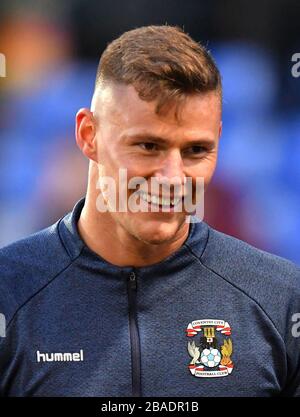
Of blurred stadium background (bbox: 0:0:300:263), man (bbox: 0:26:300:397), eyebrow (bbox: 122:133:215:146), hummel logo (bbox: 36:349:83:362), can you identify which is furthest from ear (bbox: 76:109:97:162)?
blurred stadium background (bbox: 0:0:300:263)

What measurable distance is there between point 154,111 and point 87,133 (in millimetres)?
235

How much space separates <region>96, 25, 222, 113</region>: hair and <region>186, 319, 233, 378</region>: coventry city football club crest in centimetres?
49

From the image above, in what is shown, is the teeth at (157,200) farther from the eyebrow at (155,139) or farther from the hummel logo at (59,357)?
the hummel logo at (59,357)

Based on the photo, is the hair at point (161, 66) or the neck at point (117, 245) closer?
the hair at point (161, 66)

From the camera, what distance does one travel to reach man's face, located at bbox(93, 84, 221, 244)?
58.1 inches

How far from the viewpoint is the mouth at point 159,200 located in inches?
59.2

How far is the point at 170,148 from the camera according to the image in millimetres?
1485

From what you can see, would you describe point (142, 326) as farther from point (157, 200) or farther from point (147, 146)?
point (147, 146)

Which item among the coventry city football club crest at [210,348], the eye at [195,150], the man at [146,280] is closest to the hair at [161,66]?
the man at [146,280]

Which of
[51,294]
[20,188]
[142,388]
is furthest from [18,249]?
[20,188]

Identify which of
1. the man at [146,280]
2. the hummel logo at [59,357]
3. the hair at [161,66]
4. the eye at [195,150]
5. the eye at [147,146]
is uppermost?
the hair at [161,66]

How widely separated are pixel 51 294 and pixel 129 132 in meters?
0.40
